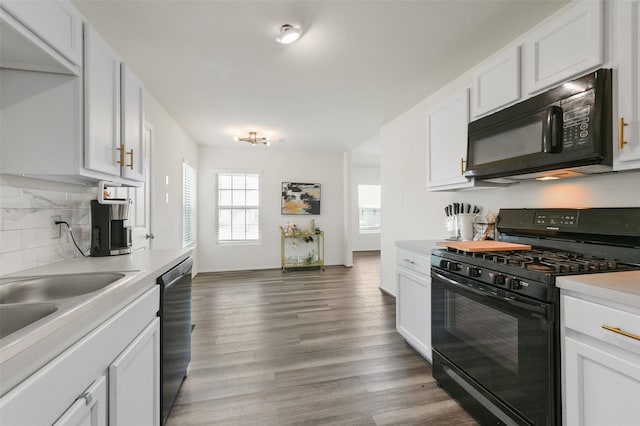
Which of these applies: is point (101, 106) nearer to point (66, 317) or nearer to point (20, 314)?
point (20, 314)

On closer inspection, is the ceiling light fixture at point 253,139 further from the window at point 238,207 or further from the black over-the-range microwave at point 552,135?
the black over-the-range microwave at point 552,135

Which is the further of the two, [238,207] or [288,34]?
[238,207]

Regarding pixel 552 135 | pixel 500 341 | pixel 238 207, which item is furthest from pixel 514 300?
pixel 238 207

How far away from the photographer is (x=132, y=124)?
1919 mm

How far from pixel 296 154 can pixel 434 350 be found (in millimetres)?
4739

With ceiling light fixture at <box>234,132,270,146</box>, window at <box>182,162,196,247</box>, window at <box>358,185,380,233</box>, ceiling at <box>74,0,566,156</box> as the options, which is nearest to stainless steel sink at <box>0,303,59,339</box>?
ceiling at <box>74,0,566,156</box>

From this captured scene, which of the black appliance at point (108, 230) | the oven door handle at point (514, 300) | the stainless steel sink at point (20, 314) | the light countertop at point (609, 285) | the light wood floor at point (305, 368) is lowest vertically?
the light wood floor at point (305, 368)

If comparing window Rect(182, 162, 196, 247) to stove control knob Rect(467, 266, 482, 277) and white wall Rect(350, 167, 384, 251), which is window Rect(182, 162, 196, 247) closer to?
stove control knob Rect(467, 266, 482, 277)

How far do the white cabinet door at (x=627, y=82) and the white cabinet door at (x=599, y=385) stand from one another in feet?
2.73

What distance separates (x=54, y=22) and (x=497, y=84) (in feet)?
7.87

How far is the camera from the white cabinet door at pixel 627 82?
118 cm

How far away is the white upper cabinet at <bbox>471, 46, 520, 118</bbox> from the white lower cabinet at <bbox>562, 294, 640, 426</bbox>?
127cm

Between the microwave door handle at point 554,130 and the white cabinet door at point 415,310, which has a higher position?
the microwave door handle at point 554,130

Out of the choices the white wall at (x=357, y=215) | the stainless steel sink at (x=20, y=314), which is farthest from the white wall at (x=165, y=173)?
the white wall at (x=357, y=215)
